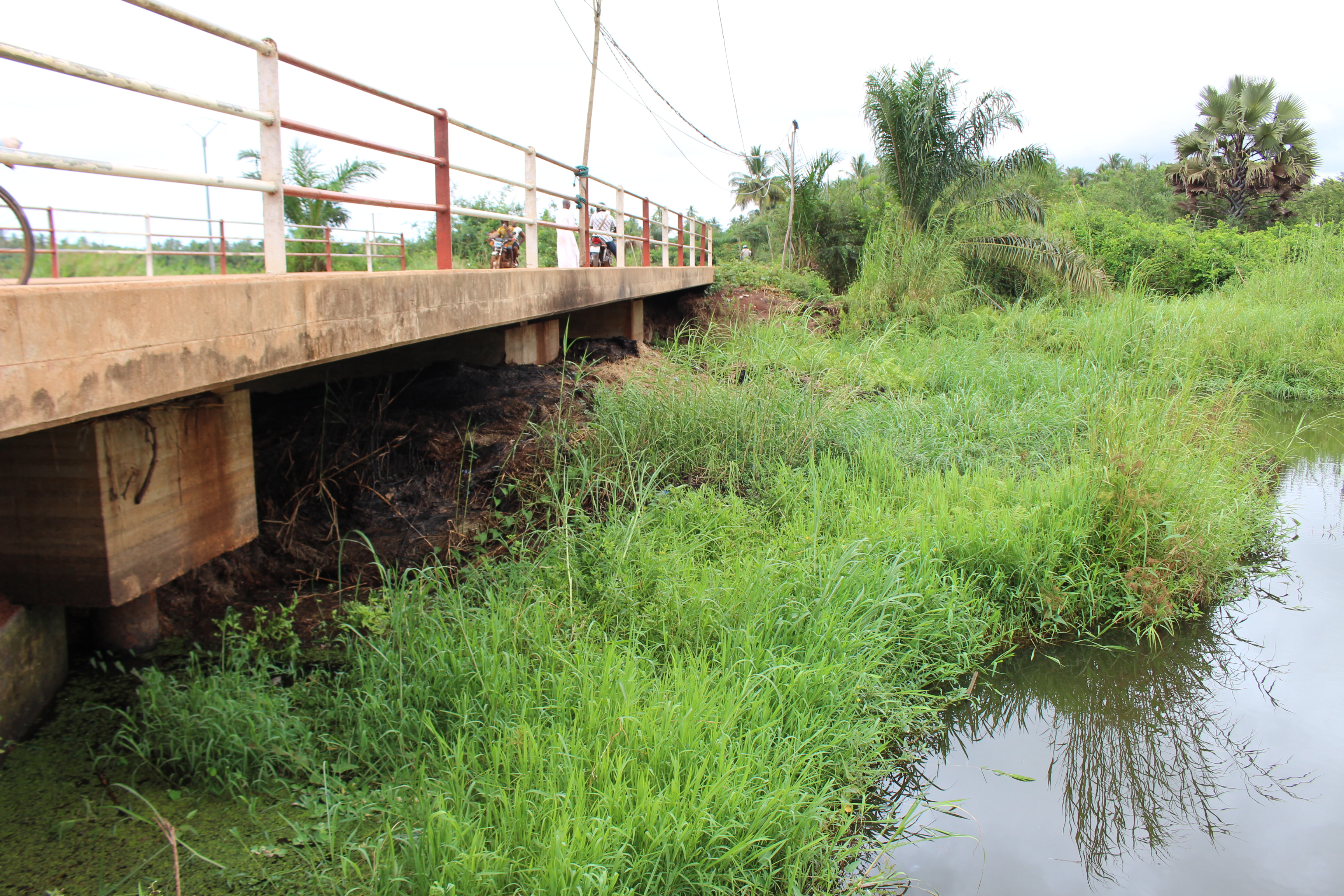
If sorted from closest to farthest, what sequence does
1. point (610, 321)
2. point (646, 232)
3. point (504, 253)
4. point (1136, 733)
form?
point (1136, 733) → point (610, 321) → point (646, 232) → point (504, 253)

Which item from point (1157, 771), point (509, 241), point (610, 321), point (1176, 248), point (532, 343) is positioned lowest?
point (1157, 771)

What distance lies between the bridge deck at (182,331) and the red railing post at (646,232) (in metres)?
6.65

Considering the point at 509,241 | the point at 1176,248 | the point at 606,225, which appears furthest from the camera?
the point at 1176,248

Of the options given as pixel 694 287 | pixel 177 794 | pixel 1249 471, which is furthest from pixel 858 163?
pixel 177 794

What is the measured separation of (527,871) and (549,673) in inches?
43.1

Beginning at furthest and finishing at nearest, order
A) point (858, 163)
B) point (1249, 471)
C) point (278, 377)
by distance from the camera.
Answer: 1. point (858, 163)
2. point (1249, 471)
3. point (278, 377)

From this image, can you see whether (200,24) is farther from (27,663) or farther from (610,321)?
(610,321)

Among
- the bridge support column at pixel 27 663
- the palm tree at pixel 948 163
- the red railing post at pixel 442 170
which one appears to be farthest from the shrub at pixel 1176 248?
the bridge support column at pixel 27 663

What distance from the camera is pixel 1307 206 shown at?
29344mm

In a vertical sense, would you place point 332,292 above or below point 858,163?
below

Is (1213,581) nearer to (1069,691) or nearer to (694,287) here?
(1069,691)

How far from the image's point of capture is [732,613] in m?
4.52

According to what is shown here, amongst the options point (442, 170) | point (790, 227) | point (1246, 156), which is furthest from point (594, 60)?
point (1246, 156)

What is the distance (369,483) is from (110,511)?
2.17m
